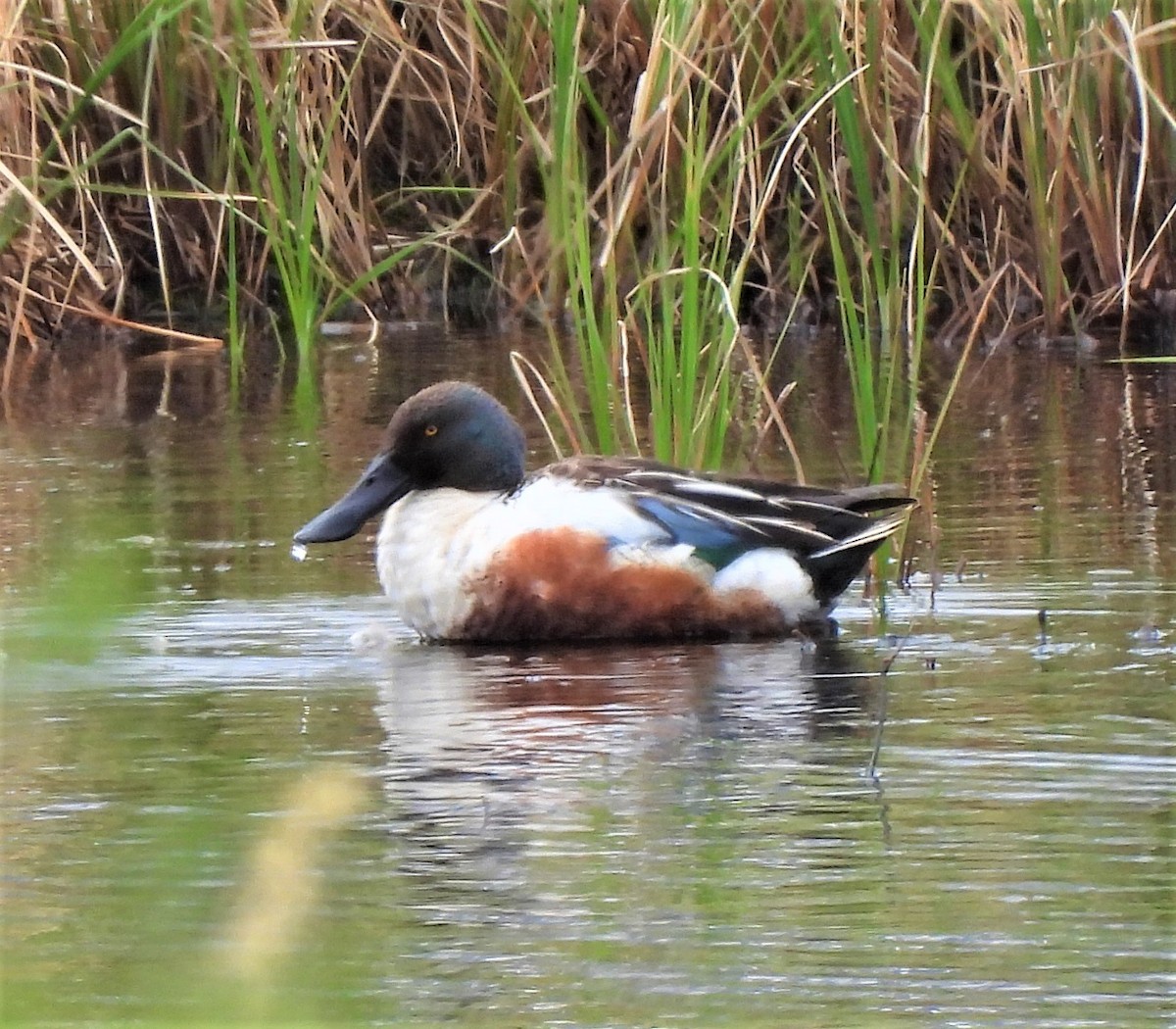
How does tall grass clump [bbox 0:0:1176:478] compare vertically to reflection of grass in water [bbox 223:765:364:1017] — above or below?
above

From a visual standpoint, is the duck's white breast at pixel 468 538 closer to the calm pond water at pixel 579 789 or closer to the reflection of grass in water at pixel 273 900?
the calm pond water at pixel 579 789

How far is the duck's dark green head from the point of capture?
Result: 4.97m

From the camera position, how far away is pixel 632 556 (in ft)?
15.0

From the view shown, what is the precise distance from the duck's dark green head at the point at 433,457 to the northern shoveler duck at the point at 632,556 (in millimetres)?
173

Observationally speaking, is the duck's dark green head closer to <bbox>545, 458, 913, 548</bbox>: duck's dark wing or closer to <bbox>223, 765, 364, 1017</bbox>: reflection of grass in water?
<bbox>545, 458, 913, 548</bbox>: duck's dark wing

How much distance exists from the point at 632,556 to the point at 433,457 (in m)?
0.59

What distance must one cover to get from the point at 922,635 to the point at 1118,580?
50 cm

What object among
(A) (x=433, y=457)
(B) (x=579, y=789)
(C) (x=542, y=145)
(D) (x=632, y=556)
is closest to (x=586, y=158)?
(C) (x=542, y=145)

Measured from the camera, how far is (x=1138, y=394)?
749cm

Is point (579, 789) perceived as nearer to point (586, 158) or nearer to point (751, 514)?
point (751, 514)

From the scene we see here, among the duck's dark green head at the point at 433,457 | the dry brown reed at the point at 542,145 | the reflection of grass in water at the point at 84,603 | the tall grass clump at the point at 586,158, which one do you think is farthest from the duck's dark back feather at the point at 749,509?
the reflection of grass in water at the point at 84,603

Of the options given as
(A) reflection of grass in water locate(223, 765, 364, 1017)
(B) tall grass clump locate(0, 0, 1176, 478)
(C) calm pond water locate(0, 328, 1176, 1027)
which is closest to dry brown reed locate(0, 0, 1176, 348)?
(B) tall grass clump locate(0, 0, 1176, 478)

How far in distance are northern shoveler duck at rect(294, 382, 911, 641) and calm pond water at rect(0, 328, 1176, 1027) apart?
0.07m

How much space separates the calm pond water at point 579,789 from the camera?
188 cm
